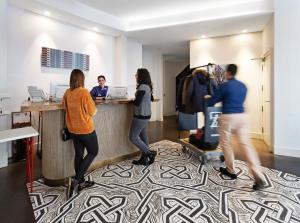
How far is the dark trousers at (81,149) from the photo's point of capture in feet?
8.91

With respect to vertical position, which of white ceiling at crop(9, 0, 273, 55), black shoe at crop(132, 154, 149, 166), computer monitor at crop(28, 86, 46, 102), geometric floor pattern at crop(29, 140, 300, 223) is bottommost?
geometric floor pattern at crop(29, 140, 300, 223)

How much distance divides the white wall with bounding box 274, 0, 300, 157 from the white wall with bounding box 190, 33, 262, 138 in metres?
1.60

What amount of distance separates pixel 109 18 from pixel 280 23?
4.06 meters

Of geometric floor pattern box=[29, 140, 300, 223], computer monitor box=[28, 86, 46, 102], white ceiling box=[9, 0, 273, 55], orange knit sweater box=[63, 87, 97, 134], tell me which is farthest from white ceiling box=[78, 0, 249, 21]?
geometric floor pattern box=[29, 140, 300, 223]

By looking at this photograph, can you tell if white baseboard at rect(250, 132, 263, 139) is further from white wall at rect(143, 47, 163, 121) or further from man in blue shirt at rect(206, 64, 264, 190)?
white wall at rect(143, 47, 163, 121)

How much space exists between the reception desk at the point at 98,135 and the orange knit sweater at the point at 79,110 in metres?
0.32

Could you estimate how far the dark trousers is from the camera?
8.91 ft

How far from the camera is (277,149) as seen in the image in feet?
14.9

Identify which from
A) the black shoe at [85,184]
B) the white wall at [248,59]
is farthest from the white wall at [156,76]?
the black shoe at [85,184]

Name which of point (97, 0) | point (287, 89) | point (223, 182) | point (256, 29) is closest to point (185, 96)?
point (223, 182)

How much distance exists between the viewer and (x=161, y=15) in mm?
5695

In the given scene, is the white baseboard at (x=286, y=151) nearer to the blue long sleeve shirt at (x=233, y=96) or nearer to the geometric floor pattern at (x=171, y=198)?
the geometric floor pattern at (x=171, y=198)

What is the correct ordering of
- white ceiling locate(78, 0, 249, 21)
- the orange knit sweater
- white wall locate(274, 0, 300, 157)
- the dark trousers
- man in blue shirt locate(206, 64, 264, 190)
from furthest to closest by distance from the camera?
white ceiling locate(78, 0, 249, 21) → white wall locate(274, 0, 300, 157) → man in blue shirt locate(206, 64, 264, 190) → the dark trousers → the orange knit sweater

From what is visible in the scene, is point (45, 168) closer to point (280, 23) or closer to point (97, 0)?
point (97, 0)
